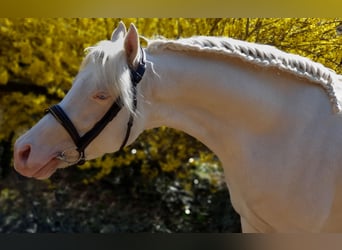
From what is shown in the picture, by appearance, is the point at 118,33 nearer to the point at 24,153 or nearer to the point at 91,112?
the point at 91,112

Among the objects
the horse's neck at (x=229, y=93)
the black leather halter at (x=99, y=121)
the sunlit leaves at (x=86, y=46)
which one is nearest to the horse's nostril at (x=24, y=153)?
the black leather halter at (x=99, y=121)

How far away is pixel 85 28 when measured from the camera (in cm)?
330

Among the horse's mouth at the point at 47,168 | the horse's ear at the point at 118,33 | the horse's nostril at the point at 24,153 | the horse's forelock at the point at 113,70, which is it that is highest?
the horse's ear at the point at 118,33

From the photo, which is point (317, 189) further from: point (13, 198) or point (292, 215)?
point (13, 198)

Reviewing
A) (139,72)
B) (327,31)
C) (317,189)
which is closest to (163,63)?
(139,72)

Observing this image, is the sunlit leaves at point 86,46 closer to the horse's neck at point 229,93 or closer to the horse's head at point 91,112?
the horse's neck at point 229,93

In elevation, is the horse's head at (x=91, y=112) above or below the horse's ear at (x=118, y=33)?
below

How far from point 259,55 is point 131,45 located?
1.16 ft

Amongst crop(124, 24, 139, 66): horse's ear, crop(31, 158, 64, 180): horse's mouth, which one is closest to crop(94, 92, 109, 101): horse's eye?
crop(124, 24, 139, 66): horse's ear

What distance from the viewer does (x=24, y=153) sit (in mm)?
1548

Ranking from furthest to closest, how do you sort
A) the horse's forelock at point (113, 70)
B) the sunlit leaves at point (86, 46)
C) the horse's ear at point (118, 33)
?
the sunlit leaves at point (86, 46), the horse's ear at point (118, 33), the horse's forelock at point (113, 70)

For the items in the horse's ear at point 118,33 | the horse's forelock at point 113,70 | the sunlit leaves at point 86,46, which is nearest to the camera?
the horse's forelock at point 113,70

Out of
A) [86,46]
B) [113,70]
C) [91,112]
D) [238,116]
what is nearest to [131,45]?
[113,70]

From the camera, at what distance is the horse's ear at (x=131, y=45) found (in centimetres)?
149
